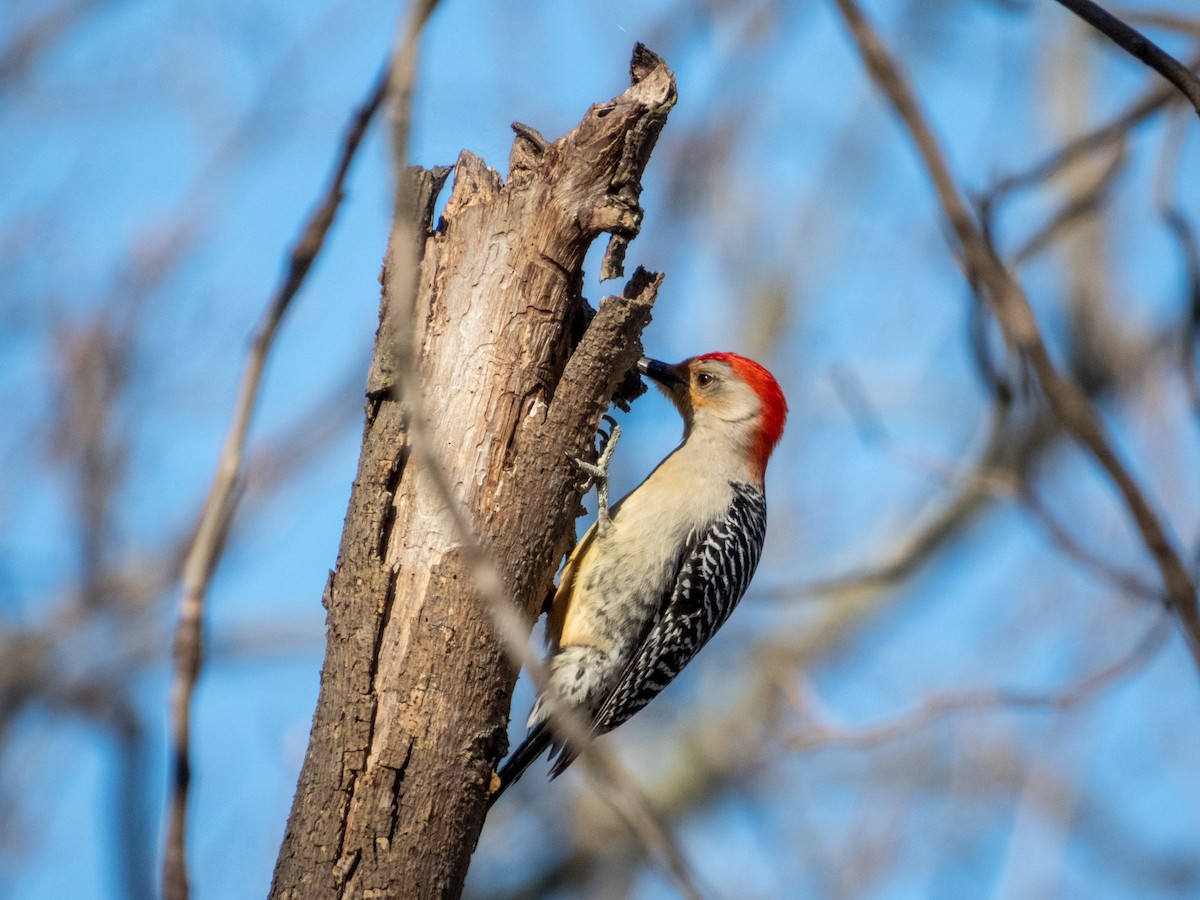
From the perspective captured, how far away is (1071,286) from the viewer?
13516mm

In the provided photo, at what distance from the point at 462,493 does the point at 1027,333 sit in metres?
2.01

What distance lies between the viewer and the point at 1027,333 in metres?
1.99

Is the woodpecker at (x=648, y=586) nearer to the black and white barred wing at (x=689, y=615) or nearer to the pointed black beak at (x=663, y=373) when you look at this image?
the black and white barred wing at (x=689, y=615)

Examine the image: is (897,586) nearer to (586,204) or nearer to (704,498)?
(704,498)

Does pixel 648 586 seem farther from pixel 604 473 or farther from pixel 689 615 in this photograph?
pixel 604 473

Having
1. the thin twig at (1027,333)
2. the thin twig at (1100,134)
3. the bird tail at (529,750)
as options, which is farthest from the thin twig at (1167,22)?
the bird tail at (529,750)

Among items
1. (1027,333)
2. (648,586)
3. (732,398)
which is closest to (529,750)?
(648,586)

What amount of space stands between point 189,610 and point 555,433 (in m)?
2.49

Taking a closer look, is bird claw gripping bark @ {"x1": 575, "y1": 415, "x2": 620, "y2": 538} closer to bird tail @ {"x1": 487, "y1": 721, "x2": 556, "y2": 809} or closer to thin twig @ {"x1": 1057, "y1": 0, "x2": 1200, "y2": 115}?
bird tail @ {"x1": 487, "y1": 721, "x2": 556, "y2": 809}

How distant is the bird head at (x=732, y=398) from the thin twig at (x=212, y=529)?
4.56m

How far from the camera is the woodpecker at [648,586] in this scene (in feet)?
17.1

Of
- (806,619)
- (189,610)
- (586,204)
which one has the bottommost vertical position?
(189,610)

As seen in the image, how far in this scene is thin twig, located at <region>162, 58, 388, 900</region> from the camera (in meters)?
1.26

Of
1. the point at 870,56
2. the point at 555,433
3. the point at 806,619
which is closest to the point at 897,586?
the point at 806,619
